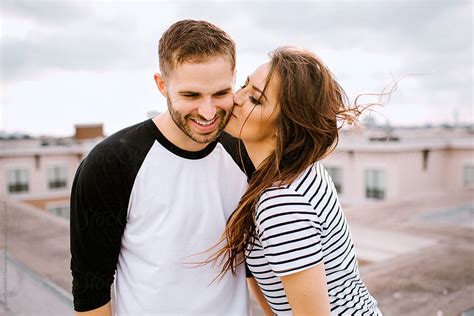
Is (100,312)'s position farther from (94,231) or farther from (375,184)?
(375,184)

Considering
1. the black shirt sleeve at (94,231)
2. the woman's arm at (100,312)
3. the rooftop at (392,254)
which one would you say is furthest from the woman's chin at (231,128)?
the rooftop at (392,254)

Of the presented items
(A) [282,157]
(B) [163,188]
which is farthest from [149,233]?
(A) [282,157]

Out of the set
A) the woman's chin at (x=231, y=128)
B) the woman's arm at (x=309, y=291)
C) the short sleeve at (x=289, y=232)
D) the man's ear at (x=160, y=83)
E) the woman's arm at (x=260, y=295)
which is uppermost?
the man's ear at (x=160, y=83)

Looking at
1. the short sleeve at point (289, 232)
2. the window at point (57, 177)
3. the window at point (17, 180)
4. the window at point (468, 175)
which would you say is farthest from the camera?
the window at point (57, 177)

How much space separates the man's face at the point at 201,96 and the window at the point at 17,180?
20.7 meters

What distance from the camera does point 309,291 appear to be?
1.30m

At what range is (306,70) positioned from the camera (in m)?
1.42

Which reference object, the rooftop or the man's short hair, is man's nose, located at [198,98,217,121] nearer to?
the man's short hair

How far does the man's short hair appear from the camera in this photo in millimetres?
1498

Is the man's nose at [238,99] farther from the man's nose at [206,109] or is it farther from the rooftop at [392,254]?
the rooftop at [392,254]

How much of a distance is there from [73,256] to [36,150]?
20900 mm

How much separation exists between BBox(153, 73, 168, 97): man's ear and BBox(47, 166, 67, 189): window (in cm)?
2121

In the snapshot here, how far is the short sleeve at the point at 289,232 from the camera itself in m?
1.28

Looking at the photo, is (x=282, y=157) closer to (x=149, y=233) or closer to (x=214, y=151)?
(x=214, y=151)
